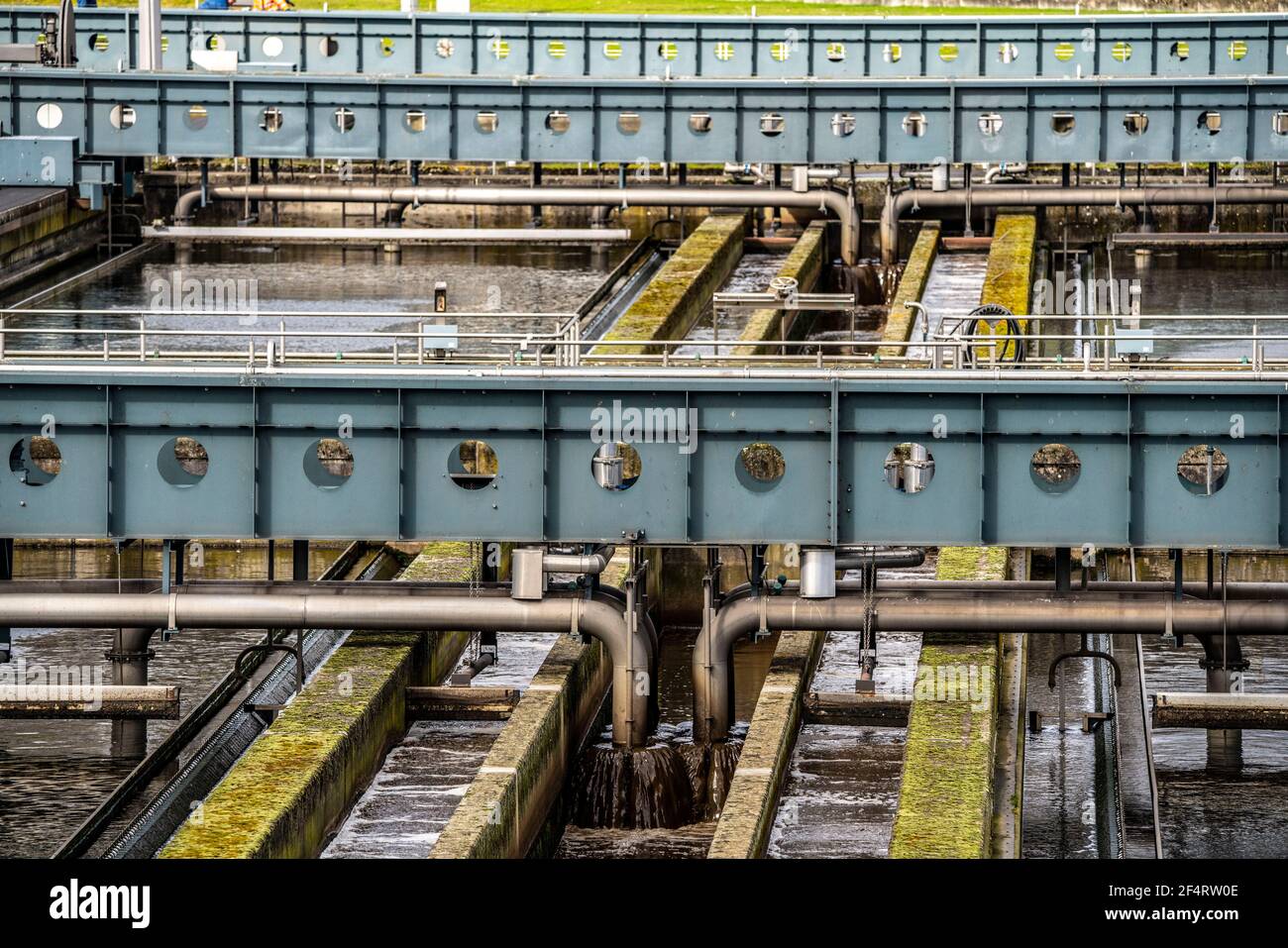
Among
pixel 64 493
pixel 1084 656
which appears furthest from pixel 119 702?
pixel 1084 656

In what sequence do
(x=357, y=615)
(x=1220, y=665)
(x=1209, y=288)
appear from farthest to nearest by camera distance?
(x=1209, y=288) → (x=1220, y=665) → (x=357, y=615)

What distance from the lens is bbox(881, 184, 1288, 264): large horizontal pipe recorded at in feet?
162

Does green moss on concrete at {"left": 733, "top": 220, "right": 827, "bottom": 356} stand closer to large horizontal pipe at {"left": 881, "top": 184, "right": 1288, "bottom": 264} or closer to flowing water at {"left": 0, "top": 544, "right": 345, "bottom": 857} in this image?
large horizontal pipe at {"left": 881, "top": 184, "right": 1288, "bottom": 264}

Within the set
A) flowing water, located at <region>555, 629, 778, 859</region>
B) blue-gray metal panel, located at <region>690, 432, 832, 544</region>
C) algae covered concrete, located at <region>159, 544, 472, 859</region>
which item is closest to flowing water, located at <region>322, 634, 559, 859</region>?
algae covered concrete, located at <region>159, 544, 472, 859</region>

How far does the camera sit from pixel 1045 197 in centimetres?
4962

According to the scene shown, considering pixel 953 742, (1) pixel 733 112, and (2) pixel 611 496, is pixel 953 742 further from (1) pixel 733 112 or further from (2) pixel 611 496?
(1) pixel 733 112

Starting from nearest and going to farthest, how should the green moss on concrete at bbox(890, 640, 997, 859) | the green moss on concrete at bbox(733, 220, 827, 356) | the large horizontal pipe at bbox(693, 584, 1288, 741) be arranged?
1. the green moss on concrete at bbox(890, 640, 997, 859)
2. the large horizontal pipe at bbox(693, 584, 1288, 741)
3. the green moss on concrete at bbox(733, 220, 827, 356)

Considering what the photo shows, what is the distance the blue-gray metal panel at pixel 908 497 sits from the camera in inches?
987

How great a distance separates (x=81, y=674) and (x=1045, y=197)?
2530 centimetres

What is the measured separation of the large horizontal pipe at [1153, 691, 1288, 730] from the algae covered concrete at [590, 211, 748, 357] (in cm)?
1153

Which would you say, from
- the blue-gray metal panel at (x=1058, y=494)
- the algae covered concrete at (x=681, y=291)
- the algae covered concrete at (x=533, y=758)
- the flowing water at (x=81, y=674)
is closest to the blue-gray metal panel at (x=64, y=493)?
the flowing water at (x=81, y=674)

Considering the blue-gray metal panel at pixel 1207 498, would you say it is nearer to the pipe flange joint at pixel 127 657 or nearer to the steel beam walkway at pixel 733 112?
the pipe flange joint at pixel 127 657
